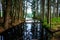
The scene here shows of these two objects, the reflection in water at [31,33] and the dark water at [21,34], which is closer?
the dark water at [21,34]

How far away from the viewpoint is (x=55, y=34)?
1173 centimetres

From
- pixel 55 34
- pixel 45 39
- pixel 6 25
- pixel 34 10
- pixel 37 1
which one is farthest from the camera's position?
pixel 34 10

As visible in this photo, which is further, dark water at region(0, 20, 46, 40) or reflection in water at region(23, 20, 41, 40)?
reflection in water at region(23, 20, 41, 40)

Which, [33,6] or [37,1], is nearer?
[37,1]

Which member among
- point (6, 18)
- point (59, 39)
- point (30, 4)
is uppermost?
point (30, 4)

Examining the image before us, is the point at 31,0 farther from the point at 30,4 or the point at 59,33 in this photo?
the point at 59,33

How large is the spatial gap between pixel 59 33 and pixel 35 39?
2654 mm

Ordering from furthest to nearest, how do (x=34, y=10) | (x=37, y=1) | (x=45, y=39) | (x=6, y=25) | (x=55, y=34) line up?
(x=34, y=10), (x=37, y=1), (x=6, y=25), (x=55, y=34), (x=45, y=39)

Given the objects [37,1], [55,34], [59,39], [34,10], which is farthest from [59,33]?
[34,10]

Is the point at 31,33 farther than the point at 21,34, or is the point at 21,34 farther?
the point at 31,33

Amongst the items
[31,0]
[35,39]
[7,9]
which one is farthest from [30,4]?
[35,39]

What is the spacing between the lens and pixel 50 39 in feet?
33.0

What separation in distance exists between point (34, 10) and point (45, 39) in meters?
37.6

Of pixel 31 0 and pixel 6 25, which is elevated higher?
pixel 31 0
